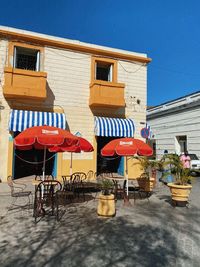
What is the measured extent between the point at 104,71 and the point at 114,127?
3.95m

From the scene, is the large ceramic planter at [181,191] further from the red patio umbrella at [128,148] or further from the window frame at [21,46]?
the window frame at [21,46]

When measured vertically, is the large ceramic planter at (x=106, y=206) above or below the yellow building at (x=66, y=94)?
below

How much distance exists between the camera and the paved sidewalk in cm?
498

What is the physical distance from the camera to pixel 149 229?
22.4ft

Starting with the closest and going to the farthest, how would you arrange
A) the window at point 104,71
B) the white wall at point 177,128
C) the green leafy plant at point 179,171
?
the green leafy plant at point 179,171 < the window at point 104,71 < the white wall at point 177,128

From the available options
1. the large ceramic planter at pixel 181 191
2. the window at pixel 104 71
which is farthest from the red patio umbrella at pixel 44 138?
the window at pixel 104 71

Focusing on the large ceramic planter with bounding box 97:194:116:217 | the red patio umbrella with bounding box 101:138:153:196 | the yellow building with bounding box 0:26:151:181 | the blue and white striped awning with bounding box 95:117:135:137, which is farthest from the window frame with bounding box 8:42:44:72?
the large ceramic planter with bounding box 97:194:116:217

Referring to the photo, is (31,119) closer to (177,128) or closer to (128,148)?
(128,148)

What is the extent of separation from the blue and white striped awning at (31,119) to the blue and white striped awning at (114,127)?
6.96ft

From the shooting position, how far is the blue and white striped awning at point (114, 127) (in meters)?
15.8

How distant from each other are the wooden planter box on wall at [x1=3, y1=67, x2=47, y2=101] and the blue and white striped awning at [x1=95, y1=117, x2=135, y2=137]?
11.4 feet

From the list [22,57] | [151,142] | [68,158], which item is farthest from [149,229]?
[151,142]

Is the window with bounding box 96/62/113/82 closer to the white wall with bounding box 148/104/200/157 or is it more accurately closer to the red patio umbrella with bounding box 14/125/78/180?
the red patio umbrella with bounding box 14/125/78/180

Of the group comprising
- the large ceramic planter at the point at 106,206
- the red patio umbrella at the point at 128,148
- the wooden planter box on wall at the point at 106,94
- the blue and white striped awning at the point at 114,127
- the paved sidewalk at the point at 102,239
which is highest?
the wooden planter box on wall at the point at 106,94
